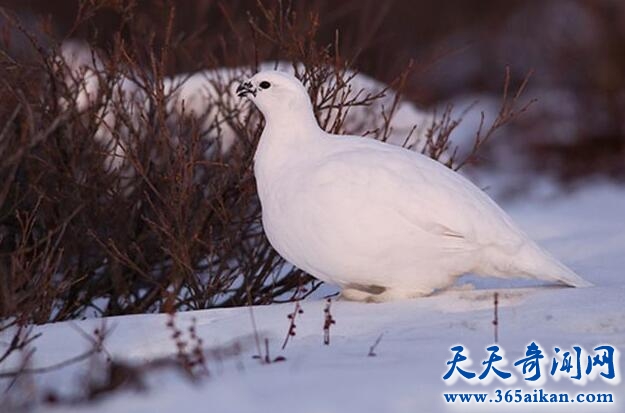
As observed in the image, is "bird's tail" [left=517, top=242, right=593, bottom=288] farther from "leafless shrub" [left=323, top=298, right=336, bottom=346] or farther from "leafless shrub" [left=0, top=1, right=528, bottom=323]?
"leafless shrub" [left=0, top=1, right=528, bottom=323]

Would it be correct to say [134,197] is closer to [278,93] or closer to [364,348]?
[278,93]

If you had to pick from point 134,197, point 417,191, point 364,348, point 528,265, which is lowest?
point 364,348

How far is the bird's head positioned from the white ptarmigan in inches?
2.0

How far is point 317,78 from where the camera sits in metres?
5.21

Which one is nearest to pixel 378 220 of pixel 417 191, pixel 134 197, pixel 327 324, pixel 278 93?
pixel 417 191

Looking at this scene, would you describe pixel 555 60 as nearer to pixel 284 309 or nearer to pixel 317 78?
pixel 317 78

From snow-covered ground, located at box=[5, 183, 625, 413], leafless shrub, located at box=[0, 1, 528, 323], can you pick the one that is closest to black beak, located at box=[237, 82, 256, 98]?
leafless shrub, located at box=[0, 1, 528, 323]

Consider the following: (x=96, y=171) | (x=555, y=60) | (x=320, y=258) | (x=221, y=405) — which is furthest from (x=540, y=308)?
(x=555, y=60)

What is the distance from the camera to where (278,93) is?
463cm

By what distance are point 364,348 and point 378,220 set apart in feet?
1.80

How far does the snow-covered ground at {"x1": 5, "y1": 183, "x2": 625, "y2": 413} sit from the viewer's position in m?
3.14

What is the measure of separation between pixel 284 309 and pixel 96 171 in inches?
49.7

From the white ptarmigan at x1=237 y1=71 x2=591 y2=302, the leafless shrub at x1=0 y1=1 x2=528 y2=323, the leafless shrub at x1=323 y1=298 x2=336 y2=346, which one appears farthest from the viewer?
the leafless shrub at x1=0 y1=1 x2=528 y2=323

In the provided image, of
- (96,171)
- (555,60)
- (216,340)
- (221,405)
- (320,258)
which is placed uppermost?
(555,60)
